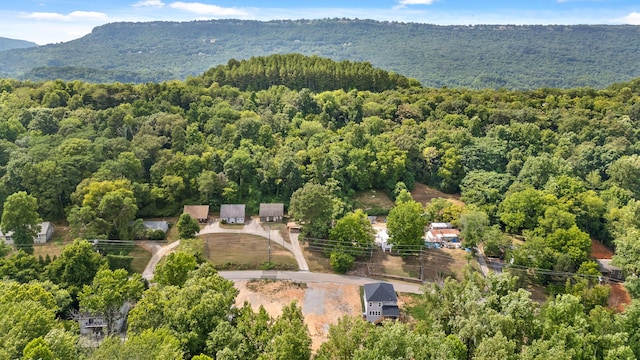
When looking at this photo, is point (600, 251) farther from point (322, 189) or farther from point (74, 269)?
point (74, 269)

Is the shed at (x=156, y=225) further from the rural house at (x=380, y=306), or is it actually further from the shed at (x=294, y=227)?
the rural house at (x=380, y=306)

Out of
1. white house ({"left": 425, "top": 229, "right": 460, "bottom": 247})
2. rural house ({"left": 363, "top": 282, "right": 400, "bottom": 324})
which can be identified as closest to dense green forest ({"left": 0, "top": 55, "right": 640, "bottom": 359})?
white house ({"left": 425, "top": 229, "right": 460, "bottom": 247})

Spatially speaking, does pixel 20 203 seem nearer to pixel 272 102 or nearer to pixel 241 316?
pixel 241 316

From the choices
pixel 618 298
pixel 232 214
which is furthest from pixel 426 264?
pixel 232 214

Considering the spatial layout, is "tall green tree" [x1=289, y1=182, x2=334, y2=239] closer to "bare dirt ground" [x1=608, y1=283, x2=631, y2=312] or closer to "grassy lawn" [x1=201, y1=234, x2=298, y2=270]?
"grassy lawn" [x1=201, y1=234, x2=298, y2=270]

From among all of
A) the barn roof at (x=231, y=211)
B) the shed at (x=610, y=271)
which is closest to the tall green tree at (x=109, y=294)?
the barn roof at (x=231, y=211)

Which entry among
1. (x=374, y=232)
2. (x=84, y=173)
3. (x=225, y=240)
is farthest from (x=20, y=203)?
(x=374, y=232)

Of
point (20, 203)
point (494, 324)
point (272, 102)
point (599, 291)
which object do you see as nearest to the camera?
point (494, 324)
